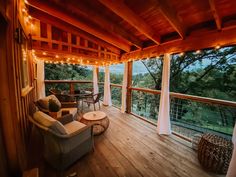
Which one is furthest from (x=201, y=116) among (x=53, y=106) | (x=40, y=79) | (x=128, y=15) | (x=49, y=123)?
(x=40, y=79)

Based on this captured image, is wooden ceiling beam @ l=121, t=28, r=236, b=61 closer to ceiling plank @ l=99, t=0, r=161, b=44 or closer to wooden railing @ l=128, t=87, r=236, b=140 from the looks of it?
ceiling plank @ l=99, t=0, r=161, b=44

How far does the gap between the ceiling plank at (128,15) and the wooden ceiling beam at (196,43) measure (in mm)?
468

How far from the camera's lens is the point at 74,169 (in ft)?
6.31

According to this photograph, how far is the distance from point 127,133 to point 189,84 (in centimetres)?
421

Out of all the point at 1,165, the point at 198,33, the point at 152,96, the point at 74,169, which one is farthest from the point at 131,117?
the point at 1,165

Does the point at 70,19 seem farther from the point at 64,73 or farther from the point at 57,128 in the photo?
the point at 64,73

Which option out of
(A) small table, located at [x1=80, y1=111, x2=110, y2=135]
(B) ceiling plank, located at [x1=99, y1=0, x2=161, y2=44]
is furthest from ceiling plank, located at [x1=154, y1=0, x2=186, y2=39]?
(A) small table, located at [x1=80, y1=111, x2=110, y2=135]

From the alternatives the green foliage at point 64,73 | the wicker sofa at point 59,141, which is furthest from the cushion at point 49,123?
the green foliage at point 64,73

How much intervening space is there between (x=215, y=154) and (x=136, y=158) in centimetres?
124

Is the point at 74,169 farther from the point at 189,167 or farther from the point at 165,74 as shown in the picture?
the point at 165,74

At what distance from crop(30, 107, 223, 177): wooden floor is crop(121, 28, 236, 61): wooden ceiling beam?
82.4 inches

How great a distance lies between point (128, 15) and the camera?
2242mm

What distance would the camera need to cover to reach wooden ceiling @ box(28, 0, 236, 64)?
6.54ft

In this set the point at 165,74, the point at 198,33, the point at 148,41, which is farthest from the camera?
the point at 148,41
